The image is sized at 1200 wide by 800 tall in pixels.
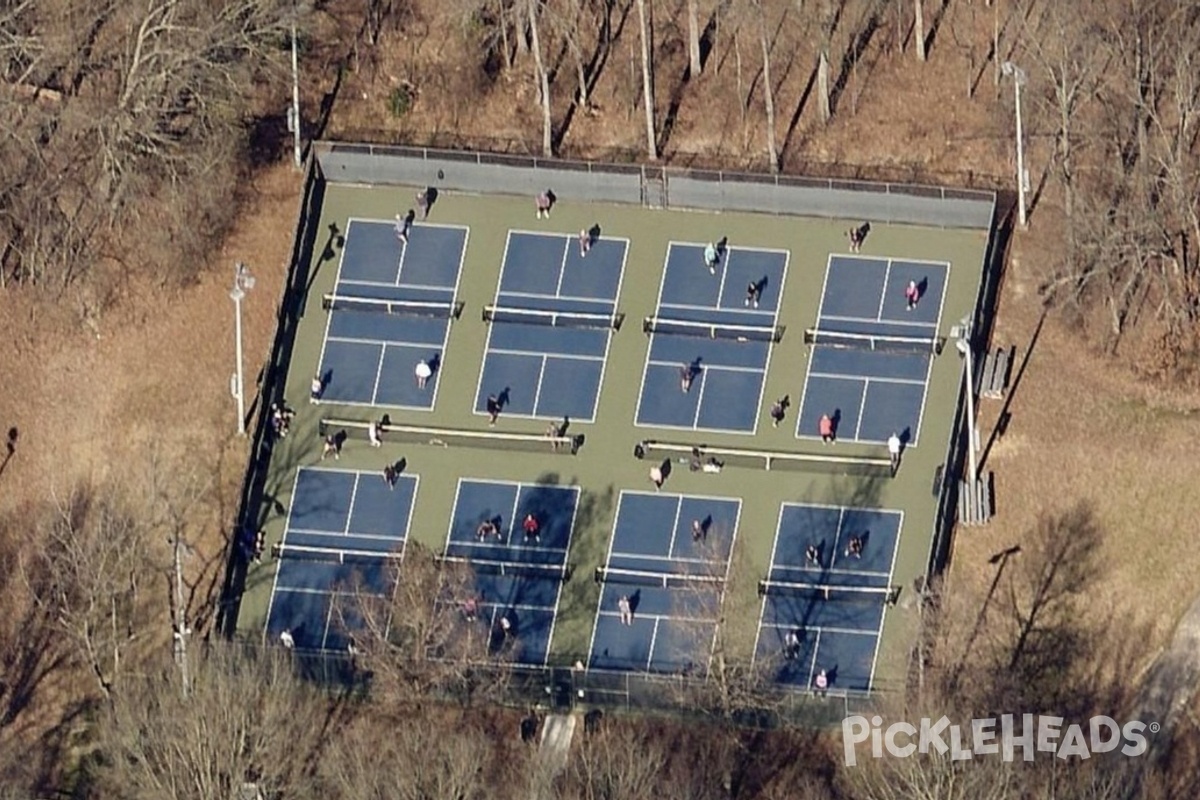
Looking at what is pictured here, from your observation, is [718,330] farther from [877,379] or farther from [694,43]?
[694,43]

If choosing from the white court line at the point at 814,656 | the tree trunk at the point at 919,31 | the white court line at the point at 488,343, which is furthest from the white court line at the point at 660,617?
the tree trunk at the point at 919,31

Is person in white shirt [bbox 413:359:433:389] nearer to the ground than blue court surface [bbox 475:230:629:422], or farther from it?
nearer to the ground

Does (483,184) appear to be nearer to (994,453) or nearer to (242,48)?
(242,48)

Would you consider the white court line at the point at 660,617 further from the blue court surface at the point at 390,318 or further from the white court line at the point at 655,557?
the blue court surface at the point at 390,318

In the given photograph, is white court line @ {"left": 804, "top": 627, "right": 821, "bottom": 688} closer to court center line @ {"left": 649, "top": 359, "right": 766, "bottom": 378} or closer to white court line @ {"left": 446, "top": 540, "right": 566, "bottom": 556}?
white court line @ {"left": 446, "top": 540, "right": 566, "bottom": 556}

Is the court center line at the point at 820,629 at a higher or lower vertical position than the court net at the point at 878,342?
lower

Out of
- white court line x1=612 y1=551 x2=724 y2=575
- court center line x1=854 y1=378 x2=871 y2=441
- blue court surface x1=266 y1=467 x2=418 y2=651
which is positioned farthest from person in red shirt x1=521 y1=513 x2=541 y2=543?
court center line x1=854 y1=378 x2=871 y2=441

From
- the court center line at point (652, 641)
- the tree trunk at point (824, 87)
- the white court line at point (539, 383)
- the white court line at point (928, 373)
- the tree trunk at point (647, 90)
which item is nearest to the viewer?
the court center line at point (652, 641)

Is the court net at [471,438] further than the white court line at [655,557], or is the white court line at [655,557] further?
the court net at [471,438]

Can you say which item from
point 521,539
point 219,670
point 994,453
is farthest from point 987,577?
point 219,670
